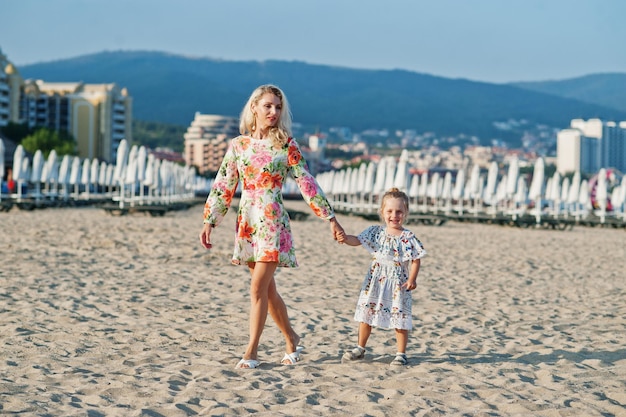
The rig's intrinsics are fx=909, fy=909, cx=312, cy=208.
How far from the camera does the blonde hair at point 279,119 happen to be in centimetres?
465

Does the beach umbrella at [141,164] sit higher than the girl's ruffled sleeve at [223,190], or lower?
higher

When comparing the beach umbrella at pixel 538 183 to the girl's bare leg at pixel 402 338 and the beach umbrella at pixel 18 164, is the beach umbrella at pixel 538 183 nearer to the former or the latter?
the beach umbrella at pixel 18 164

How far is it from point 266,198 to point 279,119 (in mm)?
412

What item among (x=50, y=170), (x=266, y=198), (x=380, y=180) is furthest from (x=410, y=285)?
(x=380, y=180)

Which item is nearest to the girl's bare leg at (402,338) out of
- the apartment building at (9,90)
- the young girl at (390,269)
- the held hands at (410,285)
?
the young girl at (390,269)

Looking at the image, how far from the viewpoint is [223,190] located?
4.79 m

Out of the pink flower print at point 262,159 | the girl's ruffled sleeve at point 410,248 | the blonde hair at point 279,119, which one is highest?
the blonde hair at point 279,119

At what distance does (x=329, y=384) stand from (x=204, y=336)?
5.42ft

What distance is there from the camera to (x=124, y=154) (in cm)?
2638

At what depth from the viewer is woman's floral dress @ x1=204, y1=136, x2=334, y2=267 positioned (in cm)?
461

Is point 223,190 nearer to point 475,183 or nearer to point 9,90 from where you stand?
point 475,183

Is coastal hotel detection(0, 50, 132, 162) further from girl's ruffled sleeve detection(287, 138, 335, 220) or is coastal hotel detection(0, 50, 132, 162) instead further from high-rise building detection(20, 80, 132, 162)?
girl's ruffled sleeve detection(287, 138, 335, 220)

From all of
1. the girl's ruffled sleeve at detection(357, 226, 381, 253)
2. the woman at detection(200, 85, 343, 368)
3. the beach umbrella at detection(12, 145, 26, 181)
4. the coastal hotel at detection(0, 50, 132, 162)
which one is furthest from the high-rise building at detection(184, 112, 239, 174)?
the woman at detection(200, 85, 343, 368)

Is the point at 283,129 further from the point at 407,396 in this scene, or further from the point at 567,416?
the point at 567,416
